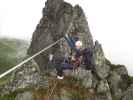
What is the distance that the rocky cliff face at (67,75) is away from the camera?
41.8 metres

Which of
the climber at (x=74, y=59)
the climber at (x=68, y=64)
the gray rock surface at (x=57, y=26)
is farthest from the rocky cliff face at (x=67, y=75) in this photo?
the climber at (x=74, y=59)

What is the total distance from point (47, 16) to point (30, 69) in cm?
4185

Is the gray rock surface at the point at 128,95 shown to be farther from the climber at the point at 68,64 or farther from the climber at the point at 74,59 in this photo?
the climber at the point at 68,64

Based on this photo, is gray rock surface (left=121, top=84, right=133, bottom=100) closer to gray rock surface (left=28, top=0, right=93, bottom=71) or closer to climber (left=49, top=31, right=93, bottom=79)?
climber (left=49, top=31, right=93, bottom=79)

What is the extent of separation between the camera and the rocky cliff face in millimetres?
41844

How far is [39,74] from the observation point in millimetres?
43656

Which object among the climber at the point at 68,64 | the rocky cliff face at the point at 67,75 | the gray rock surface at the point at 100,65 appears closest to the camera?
the rocky cliff face at the point at 67,75

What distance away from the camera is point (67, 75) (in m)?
45.5

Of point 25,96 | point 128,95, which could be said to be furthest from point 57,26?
point 25,96

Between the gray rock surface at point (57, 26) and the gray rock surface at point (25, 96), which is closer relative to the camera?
the gray rock surface at point (25, 96)

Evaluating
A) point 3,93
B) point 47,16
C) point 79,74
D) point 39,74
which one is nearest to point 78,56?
point 79,74

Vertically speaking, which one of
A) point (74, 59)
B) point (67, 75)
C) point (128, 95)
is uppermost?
point (74, 59)

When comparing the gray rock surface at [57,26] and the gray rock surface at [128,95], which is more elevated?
the gray rock surface at [57,26]

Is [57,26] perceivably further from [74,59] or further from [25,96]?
[25,96]
